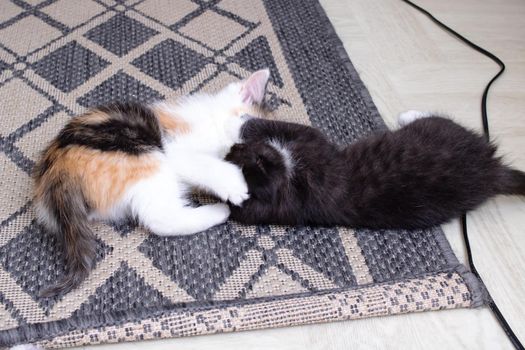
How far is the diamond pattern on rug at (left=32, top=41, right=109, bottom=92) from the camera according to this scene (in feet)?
4.90

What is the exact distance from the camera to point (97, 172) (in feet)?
3.39

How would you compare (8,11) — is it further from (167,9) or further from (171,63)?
(171,63)

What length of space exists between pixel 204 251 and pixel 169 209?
13 centimetres

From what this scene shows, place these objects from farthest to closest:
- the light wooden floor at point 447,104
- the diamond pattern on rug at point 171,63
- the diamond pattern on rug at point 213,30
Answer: the diamond pattern on rug at point 213,30, the diamond pattern on rug at point 171,63, the light wooden floor at point 447,104

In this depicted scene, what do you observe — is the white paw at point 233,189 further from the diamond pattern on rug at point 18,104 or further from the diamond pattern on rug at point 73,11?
the diamond pattern on rug at point 73,11

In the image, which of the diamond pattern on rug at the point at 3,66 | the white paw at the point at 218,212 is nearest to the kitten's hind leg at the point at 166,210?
the white paw at the point at 218,212

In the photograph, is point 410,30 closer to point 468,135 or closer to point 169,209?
point 468,135

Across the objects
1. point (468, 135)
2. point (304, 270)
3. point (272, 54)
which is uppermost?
point (468, 135)

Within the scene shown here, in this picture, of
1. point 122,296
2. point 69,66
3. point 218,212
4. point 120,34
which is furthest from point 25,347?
point 120,34

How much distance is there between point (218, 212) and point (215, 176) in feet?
0.32

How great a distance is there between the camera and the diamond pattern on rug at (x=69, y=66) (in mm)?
1494

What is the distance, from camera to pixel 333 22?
1888 millimetres

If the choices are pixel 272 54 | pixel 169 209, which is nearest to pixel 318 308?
pixel 169 209

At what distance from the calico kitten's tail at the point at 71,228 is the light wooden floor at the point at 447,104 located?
159mm
